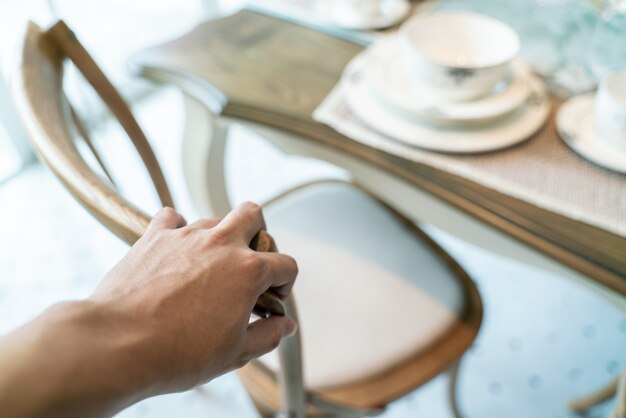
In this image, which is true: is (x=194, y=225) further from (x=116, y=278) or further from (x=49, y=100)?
(x=49, y=100)

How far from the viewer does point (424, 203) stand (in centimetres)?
58

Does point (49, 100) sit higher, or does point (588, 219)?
point (49, 100)

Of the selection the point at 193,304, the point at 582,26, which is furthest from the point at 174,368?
the point at 582,26

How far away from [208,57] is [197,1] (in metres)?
1.64

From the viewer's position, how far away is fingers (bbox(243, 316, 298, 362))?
0.34 meters

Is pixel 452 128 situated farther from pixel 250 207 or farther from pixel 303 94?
pixel 250 207

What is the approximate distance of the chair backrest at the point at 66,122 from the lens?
37 centimetres

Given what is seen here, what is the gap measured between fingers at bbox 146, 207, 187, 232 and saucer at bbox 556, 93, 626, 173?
44 centimetres

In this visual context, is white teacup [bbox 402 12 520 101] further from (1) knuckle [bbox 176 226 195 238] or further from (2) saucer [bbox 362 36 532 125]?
(1) knuckle [bbox 176 226 195 238]

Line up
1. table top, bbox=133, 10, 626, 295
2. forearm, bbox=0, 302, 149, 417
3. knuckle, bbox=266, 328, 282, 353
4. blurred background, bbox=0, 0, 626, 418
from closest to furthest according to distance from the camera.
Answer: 1. forearm, bbox=0, 302, 149, 417
2. knuckle, bbox=266, 328, 282, 353
3. table top, bbox=133, 10, 626, 295
4. blurred background, bbox=0, 0, 626, 418

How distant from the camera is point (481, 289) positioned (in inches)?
48.3

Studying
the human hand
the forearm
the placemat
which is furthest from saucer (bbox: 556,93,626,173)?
the forearm

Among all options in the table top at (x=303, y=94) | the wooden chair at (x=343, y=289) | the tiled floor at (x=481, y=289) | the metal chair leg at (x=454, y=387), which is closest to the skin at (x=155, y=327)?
the wooden chair at (x=343, y=289)

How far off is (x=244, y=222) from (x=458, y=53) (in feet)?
1.49
